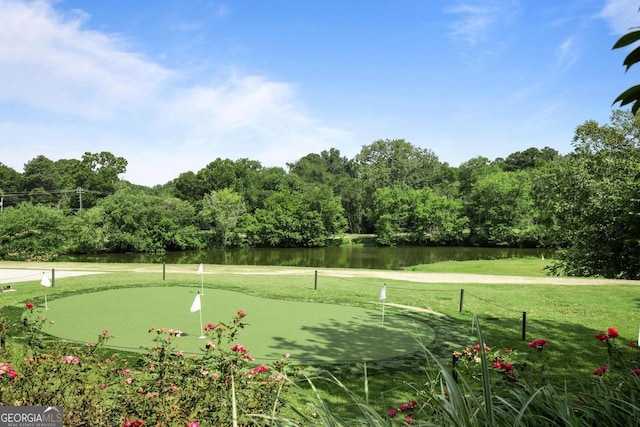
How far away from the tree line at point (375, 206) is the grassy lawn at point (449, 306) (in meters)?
3.03

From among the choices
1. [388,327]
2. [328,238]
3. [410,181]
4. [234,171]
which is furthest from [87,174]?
[388,327]

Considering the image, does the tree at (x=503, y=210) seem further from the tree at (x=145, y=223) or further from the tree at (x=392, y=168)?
the tree at (x=145, y=223)

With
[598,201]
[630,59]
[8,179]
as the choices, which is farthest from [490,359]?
[8,179]

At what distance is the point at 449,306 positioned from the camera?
12234 mm

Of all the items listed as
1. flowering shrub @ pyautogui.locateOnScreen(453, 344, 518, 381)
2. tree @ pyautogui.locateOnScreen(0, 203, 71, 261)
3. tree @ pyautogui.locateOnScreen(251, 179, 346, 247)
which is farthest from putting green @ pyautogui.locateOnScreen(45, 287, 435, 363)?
tree @ pyautogui.locateOnScreen(251, 179, 346, 247)

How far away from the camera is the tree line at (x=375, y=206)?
1917 centimetres

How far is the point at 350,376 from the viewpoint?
20.7 ft

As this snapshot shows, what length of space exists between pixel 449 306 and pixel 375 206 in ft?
158

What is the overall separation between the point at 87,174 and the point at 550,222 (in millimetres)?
65831

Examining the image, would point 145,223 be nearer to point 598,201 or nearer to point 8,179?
point 598,201

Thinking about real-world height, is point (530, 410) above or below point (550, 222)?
below

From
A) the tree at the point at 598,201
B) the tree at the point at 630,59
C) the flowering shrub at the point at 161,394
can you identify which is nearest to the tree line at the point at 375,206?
the tree at the point at 598,201

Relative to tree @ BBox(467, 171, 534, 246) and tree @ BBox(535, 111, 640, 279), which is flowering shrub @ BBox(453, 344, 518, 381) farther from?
tree @ BBox(467, 171, 534, 246)

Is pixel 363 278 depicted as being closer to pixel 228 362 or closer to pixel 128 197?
pixel 228 362
